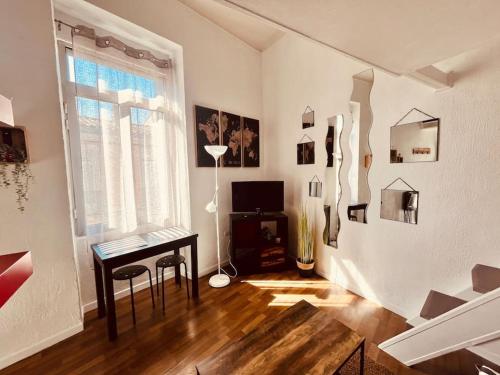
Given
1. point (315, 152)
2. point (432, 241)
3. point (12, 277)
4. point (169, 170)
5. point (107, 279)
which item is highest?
point (315, 152)

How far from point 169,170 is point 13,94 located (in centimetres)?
140

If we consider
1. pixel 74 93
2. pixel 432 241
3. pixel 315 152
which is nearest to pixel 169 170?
pixel 74 93

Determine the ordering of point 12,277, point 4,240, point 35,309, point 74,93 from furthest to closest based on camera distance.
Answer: point 74,93 < point 35,309 < point 4,240 < point 12,277

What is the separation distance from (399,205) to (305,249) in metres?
1.21

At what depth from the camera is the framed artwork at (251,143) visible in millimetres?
3258

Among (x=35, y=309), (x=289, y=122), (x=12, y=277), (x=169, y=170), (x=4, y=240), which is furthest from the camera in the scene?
(x=289, y=122)

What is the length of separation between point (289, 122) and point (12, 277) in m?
3.07

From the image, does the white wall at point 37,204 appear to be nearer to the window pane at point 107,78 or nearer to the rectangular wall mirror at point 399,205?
the window pane at point 107,78

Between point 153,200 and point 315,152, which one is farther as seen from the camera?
point 315,152

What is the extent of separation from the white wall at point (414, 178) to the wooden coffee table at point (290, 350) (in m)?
1.12

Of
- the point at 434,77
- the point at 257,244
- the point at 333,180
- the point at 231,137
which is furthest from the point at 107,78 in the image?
the point at 434,77

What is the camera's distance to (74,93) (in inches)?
78.2

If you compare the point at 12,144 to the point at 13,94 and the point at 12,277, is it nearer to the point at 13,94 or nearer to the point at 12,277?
the point at 13,94

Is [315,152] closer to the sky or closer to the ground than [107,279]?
closer to the sky
